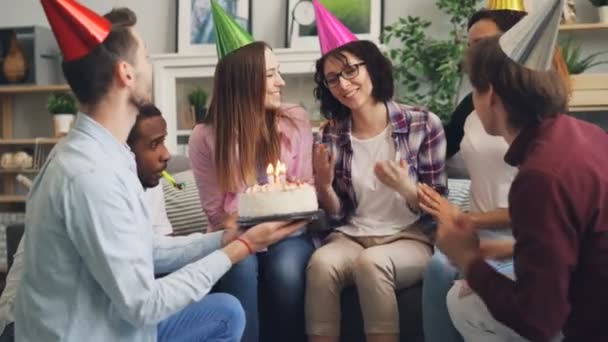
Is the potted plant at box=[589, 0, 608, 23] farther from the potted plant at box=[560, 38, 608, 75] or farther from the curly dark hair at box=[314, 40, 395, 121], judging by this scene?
the curly dark hair at box=[314, 40, 395, 121]

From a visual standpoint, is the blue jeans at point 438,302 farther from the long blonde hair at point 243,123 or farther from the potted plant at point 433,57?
the potted plant at point 433,57

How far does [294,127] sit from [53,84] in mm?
2692

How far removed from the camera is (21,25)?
4855mm

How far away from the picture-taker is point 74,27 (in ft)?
4.87

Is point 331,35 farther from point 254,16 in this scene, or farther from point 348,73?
point 254,16

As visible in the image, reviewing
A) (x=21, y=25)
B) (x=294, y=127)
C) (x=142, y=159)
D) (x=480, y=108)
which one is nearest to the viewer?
(x=480, y=108)

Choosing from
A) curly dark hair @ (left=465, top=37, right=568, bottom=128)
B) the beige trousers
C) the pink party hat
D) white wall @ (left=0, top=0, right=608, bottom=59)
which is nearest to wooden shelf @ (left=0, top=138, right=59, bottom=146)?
white wall @ (left=0, top=0, right=608, bottom=59)

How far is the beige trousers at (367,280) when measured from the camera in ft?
7.18

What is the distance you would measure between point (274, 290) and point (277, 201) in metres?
0.50

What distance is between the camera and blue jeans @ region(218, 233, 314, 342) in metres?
2.25

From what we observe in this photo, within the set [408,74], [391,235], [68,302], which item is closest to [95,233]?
[68,302]

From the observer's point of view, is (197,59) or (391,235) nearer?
(391,235)

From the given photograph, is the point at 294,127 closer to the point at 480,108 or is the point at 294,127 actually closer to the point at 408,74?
the point at 480,108

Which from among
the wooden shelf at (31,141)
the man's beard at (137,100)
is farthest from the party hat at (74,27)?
the wooden shelf at (31,141)
